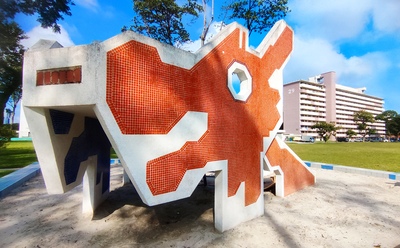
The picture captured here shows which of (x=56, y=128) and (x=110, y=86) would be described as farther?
(x=56, y=128)

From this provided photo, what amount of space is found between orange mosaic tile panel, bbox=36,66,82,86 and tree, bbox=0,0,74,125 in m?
13.5

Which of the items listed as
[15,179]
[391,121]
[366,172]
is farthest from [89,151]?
[391,121]

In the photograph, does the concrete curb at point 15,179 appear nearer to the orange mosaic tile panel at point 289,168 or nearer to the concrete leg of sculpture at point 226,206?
the concrete leg of sculpture at point 226,206

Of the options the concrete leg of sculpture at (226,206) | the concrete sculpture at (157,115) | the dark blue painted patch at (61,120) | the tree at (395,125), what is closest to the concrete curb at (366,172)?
the concrete sculpture at (157,115)

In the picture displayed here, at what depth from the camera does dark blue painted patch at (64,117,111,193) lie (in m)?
5.06

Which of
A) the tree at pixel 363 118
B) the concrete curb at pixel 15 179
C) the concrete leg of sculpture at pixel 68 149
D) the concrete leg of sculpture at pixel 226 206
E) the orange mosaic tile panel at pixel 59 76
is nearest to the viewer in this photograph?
the orange mosaic tile panel at pixel 59 76

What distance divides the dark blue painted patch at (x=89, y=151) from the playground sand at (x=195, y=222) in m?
1.32

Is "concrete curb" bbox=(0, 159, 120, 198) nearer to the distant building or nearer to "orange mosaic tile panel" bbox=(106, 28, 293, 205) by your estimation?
"orange mosaic tile panel" bbox=(106, 28, 293, 205)

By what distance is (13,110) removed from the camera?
53312 millimetres

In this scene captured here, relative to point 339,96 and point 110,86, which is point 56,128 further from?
point 339,96

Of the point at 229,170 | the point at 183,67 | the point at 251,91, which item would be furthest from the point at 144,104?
the point at 251,91

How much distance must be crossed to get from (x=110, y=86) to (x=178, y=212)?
4938 millimetres

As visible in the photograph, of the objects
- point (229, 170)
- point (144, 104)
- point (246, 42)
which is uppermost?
point (246, 42)

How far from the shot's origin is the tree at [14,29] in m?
14.3
